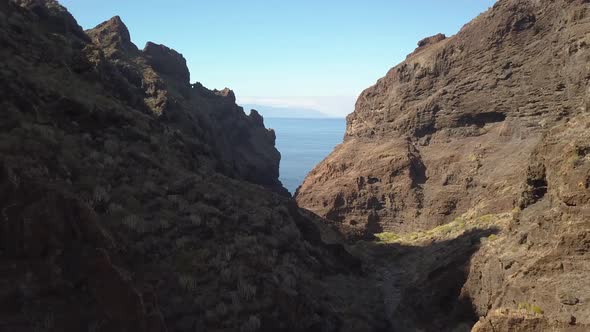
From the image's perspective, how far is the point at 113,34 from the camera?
2405 inches

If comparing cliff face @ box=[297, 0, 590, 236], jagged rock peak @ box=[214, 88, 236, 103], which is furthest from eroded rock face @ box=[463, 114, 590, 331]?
jagged rock peak @ box=[214, 88, 236, 103]

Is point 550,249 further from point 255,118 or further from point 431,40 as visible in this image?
point 255,118

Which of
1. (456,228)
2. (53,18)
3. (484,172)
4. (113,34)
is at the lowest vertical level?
(456,228)

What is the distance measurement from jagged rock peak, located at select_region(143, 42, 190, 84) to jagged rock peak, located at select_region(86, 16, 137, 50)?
2.56 m

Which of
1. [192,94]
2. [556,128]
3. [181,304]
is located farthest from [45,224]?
[192,94]

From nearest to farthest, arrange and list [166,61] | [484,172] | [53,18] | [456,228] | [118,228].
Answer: [118,228] < [456,228] < [53,18] < [484,172] < [166,61]

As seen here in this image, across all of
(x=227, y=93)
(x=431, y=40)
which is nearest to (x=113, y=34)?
(x=227, y=93)

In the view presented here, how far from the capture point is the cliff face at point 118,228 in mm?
9789

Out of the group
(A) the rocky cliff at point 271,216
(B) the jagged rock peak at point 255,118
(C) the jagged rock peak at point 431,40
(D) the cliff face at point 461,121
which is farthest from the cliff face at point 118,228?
(B) the jagged rock peak at point 255,118

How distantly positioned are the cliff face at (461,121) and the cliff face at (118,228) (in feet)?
65.5

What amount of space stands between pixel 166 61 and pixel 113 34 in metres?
8.47

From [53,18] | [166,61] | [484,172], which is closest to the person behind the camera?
[53,18]

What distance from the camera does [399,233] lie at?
159 ft

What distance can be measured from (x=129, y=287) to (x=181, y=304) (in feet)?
12.0
